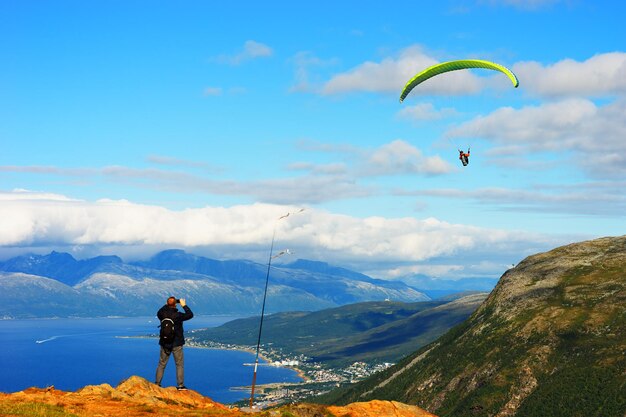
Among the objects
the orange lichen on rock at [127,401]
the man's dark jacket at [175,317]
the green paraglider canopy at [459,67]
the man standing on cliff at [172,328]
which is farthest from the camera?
the green paraglider canopy at [459,67]

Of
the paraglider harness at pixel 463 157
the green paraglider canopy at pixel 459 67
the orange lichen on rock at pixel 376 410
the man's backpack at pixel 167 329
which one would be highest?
the green paraglider canopy at pixel 459 67

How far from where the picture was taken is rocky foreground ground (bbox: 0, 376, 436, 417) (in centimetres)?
3312

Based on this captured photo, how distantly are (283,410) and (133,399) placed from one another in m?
9.30

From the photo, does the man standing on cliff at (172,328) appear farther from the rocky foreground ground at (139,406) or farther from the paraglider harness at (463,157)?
the paraglider harness at (463,157)

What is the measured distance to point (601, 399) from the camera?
19762cm

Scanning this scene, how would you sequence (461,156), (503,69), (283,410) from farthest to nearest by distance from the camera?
(461,156) → (503,69) → (283,410)

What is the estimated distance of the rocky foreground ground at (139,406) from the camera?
1304 inches

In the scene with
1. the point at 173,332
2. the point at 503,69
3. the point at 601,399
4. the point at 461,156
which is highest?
the point at 503,69

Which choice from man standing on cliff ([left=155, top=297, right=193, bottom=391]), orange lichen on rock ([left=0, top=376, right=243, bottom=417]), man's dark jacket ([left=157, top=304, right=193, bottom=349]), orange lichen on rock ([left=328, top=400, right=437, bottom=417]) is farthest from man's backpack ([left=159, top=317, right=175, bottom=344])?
orange lichen on rock ([left=328, top=400, right=437, bottom=417])

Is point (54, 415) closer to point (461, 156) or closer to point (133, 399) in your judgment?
point (133, 399)

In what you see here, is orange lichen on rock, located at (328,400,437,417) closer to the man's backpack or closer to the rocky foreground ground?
the rocky foreground ground

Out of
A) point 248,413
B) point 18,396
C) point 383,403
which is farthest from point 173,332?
point 383,403

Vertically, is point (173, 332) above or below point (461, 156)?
below

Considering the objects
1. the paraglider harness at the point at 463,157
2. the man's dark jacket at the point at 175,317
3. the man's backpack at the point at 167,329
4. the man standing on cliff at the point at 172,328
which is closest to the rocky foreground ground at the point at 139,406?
the man standing on cliff at the point at 172,328
